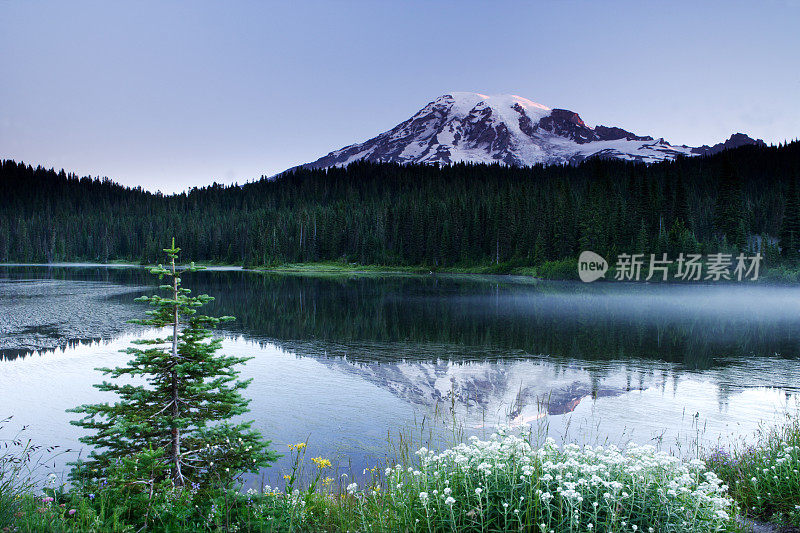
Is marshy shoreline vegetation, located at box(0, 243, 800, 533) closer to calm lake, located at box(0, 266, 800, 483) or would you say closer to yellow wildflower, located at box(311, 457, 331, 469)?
calm lake, located at box(0, 266, 800, 483)

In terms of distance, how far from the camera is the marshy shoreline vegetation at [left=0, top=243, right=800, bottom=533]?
5.12 metres

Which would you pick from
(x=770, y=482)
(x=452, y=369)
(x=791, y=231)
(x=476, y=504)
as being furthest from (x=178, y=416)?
(x=791, y=231)

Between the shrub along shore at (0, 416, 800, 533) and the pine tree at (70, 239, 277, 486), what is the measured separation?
644 mm

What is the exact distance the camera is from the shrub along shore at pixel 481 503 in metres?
5.04

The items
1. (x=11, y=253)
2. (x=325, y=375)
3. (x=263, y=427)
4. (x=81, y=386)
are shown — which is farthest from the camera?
(x=11, y=253)

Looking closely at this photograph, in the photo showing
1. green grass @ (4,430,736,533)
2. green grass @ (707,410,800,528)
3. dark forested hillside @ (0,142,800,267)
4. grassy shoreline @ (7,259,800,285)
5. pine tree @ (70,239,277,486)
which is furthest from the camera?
dark forested hillside @ (0,142,800,267)

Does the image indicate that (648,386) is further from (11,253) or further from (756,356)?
(11,253)

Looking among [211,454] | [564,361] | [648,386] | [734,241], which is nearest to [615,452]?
[211,454]

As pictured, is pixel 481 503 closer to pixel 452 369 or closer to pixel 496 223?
pixel 452 369

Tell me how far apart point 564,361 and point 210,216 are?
19307cm

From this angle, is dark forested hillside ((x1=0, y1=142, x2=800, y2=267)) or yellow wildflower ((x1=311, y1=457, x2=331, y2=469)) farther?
dark forested hillside ((x1=0, y1=142, x2=800, y2=267))

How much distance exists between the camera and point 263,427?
488 inches

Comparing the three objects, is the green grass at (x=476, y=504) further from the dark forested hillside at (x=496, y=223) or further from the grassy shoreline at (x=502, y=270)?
the dark forested hillside at (x=496, y=223)

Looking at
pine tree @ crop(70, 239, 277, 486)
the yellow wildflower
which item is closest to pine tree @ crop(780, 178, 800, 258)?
the yellow wildflower
